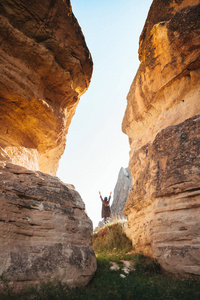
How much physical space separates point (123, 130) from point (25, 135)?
520 cm

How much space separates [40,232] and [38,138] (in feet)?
13.6

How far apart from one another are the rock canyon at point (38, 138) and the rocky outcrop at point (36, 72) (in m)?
0.03

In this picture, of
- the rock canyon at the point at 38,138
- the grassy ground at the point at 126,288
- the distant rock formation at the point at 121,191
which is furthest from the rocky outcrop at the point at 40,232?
the distant rock formation at the point at 121,191

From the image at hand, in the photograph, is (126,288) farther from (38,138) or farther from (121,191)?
(121,191)

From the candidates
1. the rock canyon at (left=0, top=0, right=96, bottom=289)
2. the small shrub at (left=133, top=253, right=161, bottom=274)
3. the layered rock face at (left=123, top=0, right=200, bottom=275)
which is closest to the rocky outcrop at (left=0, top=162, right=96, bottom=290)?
the rock canyon at (left=0, top=0, right=96, bottom=289)

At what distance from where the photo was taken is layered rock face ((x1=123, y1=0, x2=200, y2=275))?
5203mm

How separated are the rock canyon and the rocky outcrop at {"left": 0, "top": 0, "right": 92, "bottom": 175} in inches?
1.0

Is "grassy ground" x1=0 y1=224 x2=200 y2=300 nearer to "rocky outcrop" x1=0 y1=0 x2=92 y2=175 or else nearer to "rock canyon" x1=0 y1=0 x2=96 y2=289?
"rock canyon" x1=0 y1=0 x2=96 y2=289

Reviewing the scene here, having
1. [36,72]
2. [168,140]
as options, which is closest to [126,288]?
[168,140]

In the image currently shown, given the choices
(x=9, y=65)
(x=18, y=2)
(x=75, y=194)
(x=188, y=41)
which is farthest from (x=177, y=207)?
(x=18, y=2)

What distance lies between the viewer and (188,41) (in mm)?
6562

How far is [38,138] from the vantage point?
25.1 feet

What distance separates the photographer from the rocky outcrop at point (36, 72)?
5691 mm

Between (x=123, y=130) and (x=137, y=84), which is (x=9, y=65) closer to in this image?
(x=137, y=84)
